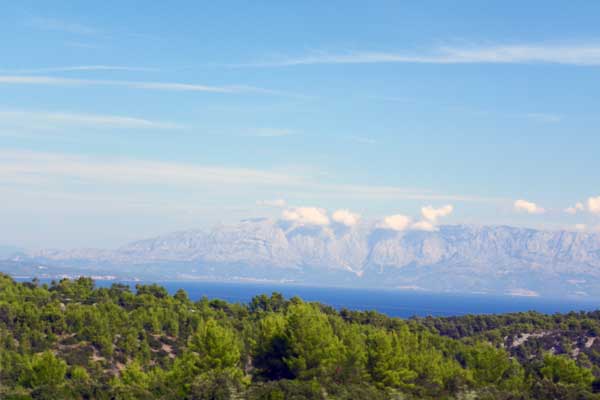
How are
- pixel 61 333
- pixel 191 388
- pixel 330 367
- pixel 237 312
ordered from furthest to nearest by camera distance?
pixel 237 312 < pixel 61 333 < pixel 330 367 < pixel 191 388

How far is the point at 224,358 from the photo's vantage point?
64312mm

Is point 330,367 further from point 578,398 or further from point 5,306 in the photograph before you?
point 5,306

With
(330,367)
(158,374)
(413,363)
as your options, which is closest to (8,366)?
(158,374)

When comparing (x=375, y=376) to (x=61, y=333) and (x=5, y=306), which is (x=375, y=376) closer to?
(x=61, y=333)

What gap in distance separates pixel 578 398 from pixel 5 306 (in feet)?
195

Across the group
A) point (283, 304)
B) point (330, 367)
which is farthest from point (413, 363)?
point (283, 304)

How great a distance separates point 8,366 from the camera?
6756 centimetres

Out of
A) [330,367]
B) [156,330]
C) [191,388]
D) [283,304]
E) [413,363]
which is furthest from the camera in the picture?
[283,304]

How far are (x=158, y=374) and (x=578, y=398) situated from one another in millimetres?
36650

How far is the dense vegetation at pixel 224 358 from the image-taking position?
55.7m

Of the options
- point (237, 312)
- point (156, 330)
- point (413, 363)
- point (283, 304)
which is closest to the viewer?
point (413, 363)

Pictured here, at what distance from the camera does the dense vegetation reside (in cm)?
5572

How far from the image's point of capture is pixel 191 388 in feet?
181

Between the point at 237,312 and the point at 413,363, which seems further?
the point at 237,312
